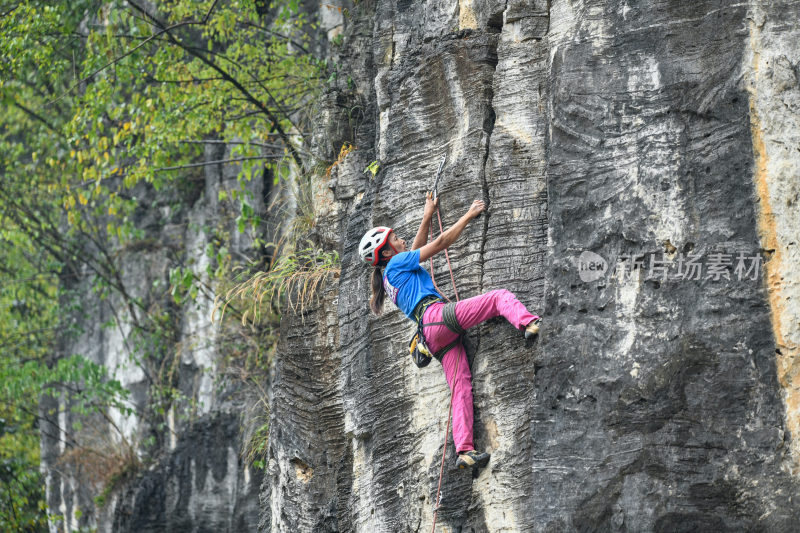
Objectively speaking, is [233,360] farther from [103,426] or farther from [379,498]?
[379,498]

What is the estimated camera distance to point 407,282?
28.0 feet

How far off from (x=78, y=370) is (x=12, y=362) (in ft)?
10.1

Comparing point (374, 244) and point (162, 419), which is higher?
point (162, 419)

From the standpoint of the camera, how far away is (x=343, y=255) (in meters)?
10.6

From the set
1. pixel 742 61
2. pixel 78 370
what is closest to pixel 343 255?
pixel 742 61

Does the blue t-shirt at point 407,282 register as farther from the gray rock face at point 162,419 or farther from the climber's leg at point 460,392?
the gray rock face at point 162,419

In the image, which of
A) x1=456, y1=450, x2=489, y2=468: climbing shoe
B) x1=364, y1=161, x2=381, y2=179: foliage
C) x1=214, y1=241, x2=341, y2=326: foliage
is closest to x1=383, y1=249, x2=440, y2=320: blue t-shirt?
x1=456, y1=450, x2=489, y2=468: climbing shoe

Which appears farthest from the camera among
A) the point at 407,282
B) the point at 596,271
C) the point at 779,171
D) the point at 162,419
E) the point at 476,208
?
the point at 162,419

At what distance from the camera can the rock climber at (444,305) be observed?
813 cm

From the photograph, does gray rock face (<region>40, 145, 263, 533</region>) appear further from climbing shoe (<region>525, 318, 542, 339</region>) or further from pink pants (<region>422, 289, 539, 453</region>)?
climbing shoe (<region>525, 318, 542, 339</region>)

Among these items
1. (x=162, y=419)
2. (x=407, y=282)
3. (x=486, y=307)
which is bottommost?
(x=486, y=307)

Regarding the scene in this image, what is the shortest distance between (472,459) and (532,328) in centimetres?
110

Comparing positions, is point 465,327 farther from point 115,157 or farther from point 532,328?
point 115,157

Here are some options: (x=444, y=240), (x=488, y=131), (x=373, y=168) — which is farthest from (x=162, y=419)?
(x=444, y=240)
